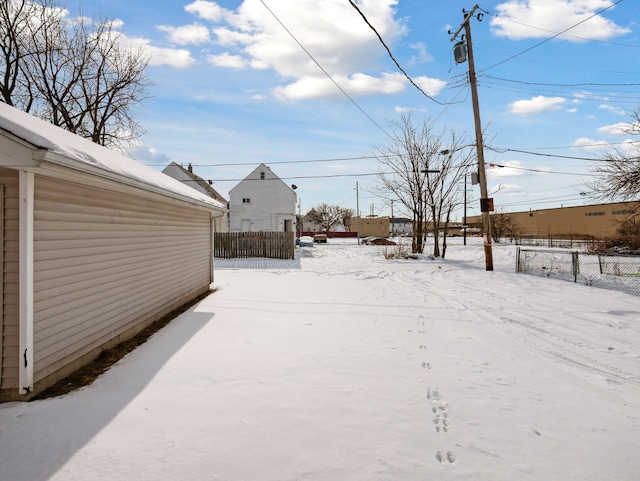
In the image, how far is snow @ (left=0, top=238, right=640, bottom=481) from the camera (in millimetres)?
2457

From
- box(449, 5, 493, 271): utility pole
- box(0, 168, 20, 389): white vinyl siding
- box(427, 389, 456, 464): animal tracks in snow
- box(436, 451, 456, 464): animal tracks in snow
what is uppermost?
box(449, 5, 493, 271): utility pole

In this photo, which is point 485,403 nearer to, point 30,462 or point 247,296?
point 30,462

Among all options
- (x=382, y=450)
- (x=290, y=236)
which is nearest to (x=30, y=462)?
(x=382, y=450)

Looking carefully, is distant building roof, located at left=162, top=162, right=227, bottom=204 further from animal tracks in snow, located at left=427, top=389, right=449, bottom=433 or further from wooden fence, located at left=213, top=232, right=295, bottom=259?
animal tracks in snow, located at left=427, top=389, right=449, bottom=433

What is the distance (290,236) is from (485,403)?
16.5 m

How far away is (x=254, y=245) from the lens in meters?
19.6

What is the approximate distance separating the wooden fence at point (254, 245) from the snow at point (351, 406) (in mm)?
12869

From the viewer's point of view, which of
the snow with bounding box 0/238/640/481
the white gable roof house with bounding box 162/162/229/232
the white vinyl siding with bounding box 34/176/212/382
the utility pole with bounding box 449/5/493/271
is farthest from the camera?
the white gable roof house with bounding box 162/162/229/232

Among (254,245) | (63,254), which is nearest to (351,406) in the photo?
(63,254)

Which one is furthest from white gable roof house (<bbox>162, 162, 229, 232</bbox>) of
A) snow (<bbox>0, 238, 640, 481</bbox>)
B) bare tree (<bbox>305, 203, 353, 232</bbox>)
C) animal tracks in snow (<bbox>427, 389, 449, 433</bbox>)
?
bare tree (<bbox>305, 203, 353, 232</bbox>)

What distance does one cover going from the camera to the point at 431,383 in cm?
380

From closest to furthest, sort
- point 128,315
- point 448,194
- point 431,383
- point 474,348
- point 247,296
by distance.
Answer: point 431,383, point 474,348, point 128,315, point 247,296, point 448,194

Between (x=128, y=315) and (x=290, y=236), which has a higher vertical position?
(x=290, y=236)

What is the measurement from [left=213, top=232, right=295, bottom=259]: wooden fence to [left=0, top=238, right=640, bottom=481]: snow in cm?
1287
